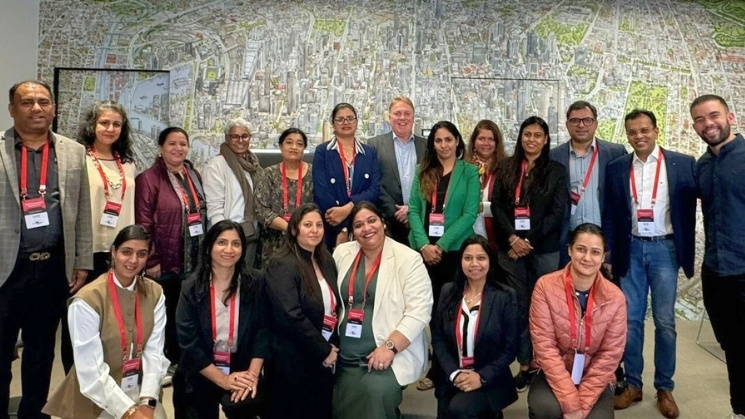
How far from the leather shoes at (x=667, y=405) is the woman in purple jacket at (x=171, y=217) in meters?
2.85

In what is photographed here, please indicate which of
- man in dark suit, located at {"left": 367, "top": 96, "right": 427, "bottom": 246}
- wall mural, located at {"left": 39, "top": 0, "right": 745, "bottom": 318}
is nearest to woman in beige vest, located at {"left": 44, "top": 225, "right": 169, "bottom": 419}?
man in dark suit, located at {"left": 367, "top": 96, "right": 427, "bottom": 246}

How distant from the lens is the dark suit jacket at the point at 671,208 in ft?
9.66

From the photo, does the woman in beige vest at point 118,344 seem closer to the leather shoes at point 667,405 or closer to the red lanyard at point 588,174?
the red lanyard at point 588,174

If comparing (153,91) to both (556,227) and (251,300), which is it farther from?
(556,227)

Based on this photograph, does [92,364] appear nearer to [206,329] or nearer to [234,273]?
[206,329]

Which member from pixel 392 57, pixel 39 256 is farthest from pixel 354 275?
pixel 392 57

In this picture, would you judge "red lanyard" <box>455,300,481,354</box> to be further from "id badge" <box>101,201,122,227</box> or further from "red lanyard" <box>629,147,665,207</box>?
"id badge" <box>101,201,122,227</box>

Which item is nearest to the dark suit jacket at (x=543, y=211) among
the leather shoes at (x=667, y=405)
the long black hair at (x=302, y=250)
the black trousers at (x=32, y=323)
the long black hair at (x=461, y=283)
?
the long black hair at (x=461, y=283)

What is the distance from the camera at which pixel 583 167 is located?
3.31m

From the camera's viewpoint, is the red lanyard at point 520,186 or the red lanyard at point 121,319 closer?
the red lanyard at point 121,319

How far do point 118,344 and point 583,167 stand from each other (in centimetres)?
279

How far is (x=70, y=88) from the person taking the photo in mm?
5004

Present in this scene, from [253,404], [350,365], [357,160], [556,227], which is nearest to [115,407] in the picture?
[253,404]

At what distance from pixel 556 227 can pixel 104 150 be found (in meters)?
2.67
